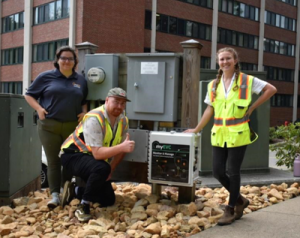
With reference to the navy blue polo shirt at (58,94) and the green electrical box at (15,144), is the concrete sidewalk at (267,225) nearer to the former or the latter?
the navy blue polo shirt at (58,94)

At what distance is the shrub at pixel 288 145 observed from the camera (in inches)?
344

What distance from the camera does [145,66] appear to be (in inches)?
206

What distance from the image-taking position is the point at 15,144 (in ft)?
17.6

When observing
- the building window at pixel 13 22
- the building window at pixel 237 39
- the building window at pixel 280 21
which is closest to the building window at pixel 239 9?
the building window at pixel 237 39

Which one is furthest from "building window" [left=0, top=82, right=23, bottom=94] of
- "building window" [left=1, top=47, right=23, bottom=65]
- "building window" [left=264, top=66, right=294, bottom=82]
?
"building window" [left=264, top=66, right=294, bottom=82]

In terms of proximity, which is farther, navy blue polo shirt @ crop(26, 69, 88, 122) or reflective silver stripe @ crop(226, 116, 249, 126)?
navy blue polo shirt @ crop(26, 69, 88, 122)

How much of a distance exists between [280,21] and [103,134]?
45.7 m

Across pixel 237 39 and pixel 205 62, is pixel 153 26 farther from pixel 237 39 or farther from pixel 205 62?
pixel 237 39

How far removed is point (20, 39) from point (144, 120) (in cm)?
3215

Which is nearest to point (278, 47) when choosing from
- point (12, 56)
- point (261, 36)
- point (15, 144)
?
point (261, 36)

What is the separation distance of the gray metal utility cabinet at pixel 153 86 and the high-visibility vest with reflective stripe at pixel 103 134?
0.45 meters

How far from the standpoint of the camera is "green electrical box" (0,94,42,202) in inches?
202

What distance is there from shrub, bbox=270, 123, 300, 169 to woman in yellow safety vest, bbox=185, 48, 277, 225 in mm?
4396

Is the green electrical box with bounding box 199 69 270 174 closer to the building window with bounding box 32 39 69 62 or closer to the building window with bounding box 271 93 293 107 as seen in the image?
the building window with bounding box 32 39 69 62
